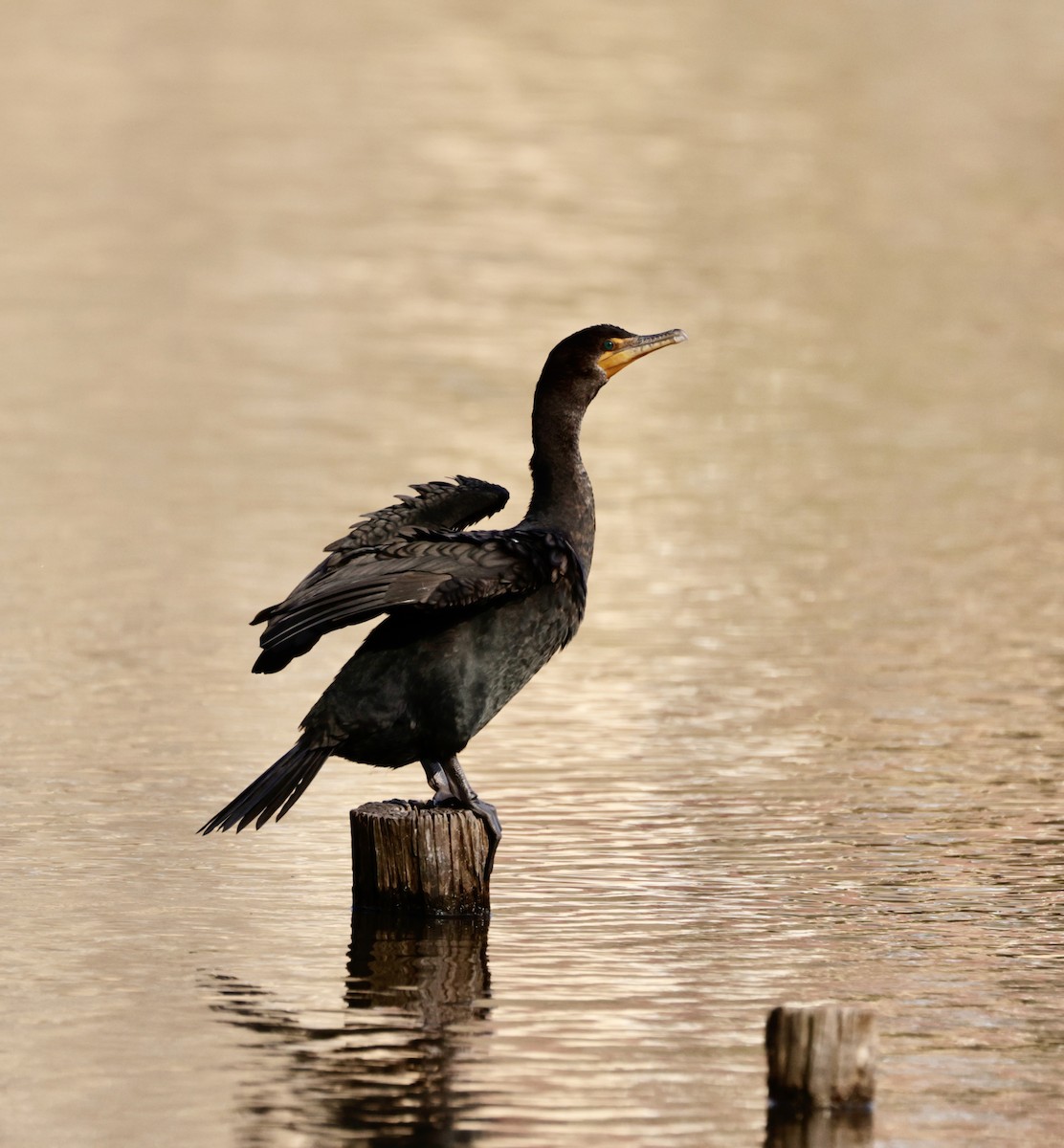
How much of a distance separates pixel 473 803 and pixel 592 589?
938 cm

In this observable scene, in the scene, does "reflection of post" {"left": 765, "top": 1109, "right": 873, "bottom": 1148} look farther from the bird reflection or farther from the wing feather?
the wing feather

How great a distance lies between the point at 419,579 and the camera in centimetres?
1094

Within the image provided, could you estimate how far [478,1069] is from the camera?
9203mm

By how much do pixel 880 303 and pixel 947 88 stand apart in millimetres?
22766

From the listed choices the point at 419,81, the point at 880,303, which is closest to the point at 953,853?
the point at 880,303

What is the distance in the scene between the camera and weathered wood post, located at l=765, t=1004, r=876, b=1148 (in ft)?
27.9

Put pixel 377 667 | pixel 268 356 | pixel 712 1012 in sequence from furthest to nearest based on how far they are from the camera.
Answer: pixel 268 356 < pixel 377 667 < pixel 712 1012

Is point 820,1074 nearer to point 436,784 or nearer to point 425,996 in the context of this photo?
point 425,996

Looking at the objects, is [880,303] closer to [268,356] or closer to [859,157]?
[268,356]

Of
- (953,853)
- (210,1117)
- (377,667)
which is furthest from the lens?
(953,853)

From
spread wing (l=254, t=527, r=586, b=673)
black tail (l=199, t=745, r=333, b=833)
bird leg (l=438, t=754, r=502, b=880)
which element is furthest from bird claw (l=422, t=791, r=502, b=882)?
spread wing (l=254, t=527, r=586, b=673)

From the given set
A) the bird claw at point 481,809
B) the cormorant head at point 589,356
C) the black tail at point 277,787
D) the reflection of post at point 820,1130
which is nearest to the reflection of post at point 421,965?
the bird claw at point 481,809

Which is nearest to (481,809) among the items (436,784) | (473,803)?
(473,803)

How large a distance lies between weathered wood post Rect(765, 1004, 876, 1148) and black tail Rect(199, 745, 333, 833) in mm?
3113
